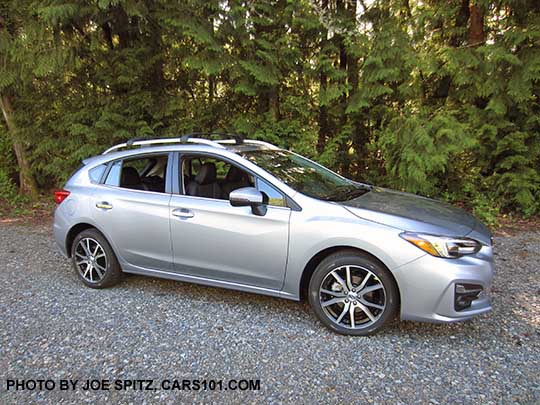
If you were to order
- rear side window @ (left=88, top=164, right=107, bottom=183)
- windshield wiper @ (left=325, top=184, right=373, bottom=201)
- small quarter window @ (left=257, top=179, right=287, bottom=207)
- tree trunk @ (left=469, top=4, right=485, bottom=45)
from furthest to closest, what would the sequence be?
tree trunk @ (left=469, top=4, right=485, bottom=45), rear side window @ (left=88, top=164, right=107, bottom=183), windshield wiper @ (left=325, top=184, right=373, bottom=201), small quarter window @ (left=257, top=179, right=287, bottom=207)

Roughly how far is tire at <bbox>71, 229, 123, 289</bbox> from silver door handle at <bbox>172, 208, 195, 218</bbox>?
98cm

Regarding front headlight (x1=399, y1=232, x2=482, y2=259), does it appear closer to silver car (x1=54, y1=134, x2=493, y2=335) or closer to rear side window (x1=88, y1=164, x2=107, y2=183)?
silver car (x1=54, y1=134, x2=493, y2=335)

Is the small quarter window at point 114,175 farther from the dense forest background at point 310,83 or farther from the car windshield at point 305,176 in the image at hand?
the dense forest background at point 310,83

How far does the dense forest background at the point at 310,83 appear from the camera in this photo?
584 cm

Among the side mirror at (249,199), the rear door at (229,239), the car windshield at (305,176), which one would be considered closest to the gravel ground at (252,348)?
the rear door at (229,239)

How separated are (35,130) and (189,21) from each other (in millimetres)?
4523

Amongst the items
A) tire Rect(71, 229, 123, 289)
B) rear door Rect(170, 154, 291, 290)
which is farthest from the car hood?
tire Rect(71, 229, 123, 289)

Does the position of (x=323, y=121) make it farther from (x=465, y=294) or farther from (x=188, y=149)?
(x=465, y=294)

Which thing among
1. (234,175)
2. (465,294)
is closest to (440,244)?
(465,294)

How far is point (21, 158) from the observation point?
820cm

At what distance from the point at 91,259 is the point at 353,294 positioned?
2803mm

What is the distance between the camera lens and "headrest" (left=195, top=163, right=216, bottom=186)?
3.75 m

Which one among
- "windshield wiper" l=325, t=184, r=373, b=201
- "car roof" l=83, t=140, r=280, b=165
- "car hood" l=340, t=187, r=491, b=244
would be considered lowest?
"car hood" l=340, t=187, r=491, b=244

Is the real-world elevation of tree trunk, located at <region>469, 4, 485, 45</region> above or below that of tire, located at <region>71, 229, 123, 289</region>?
above
